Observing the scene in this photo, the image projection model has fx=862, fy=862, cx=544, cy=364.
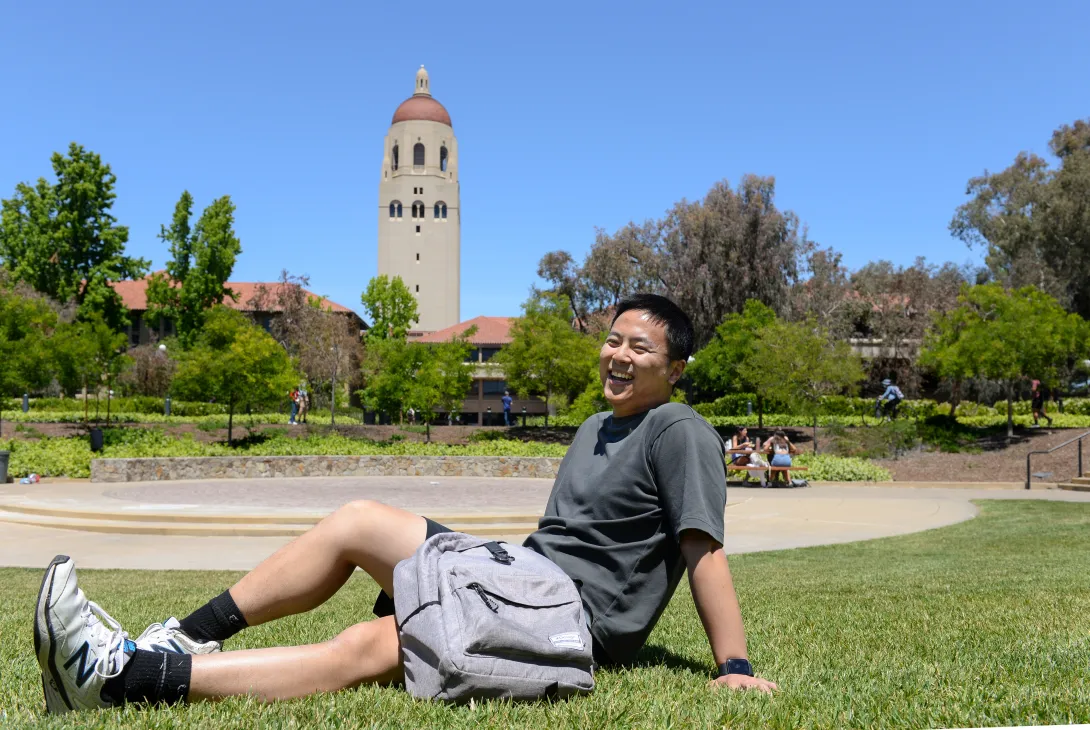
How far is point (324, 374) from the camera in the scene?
147ft

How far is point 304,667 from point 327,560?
366mm

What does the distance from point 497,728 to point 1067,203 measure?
37.9 meters

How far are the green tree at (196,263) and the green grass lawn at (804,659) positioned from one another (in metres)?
43.2

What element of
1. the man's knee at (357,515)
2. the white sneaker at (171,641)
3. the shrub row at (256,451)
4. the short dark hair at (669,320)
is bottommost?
the shrub row at (256,451)

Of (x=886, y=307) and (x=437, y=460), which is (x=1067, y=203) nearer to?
(x=886, y=307)

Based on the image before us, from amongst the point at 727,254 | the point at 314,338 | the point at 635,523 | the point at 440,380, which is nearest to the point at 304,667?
the point at 635,523

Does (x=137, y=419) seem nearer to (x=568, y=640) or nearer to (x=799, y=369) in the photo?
(x=799, y=369)

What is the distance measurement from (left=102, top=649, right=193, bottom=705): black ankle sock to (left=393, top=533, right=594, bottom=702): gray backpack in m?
0.65

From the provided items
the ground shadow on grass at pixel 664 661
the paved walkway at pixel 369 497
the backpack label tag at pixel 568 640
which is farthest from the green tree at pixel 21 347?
the backpack label tag at pixel 568 640

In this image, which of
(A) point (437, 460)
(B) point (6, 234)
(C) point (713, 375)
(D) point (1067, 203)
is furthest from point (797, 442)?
(B) point (6, 234)

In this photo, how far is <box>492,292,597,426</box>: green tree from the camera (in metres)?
29.6

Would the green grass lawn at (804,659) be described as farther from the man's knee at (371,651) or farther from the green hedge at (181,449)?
the green hedge at (181,449)

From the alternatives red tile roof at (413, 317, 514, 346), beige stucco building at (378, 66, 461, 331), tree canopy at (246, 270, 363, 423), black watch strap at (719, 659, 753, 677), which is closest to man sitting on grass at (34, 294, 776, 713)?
black watch strap at (719, 659, 753, 677)

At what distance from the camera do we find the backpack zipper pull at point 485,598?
2561mm
